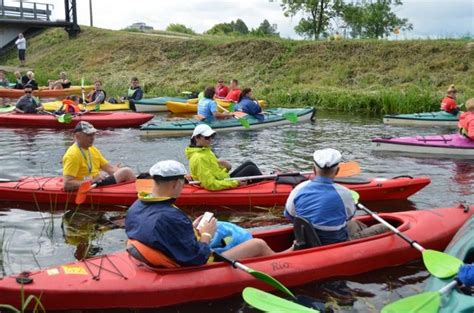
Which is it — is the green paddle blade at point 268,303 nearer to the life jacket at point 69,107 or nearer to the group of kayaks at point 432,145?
the group of kayaks at point 432,145

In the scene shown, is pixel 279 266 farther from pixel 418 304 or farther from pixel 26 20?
pixel 26 20

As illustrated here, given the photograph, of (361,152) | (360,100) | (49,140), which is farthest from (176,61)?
(361,152)

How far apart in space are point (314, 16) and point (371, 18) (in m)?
5.51

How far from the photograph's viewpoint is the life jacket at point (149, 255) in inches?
195

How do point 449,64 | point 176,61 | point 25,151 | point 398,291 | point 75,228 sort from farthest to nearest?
point 176,61 < point 449,64 < point 25,151 < point 75,228 < point 398,291

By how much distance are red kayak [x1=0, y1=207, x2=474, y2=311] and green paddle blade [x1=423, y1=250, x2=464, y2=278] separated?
3.19ft

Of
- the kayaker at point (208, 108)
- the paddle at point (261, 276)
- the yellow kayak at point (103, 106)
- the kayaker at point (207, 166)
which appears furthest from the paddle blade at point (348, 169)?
the yellow kayak at point (103, 106)

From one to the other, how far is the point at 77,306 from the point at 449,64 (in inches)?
822

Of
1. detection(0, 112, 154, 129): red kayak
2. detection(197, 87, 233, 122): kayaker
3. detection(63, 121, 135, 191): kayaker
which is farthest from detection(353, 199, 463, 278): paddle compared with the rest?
detection(0, 112, 154, 129): red kayak

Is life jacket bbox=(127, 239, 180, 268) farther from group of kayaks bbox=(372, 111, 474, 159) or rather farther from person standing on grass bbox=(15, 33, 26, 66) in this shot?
person standing on grass bbox=(15, 33, 26, 66)

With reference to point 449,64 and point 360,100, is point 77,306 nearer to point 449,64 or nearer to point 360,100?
point 360,100

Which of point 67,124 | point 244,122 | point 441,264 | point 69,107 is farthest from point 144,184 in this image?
point 69,107

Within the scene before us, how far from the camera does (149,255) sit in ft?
16.4

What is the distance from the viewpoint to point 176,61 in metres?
29.6
